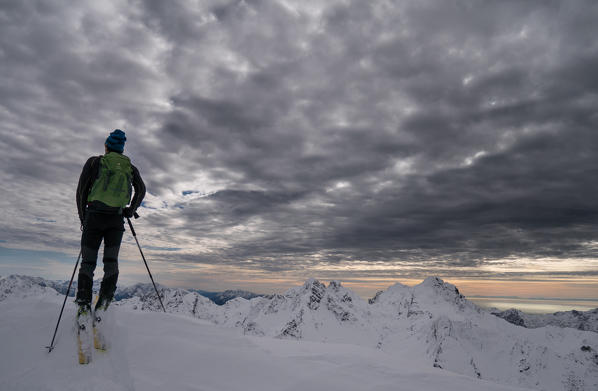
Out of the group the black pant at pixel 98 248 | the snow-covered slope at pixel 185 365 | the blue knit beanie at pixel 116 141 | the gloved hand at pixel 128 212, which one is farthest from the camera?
the gloved hand at pixel 128 212

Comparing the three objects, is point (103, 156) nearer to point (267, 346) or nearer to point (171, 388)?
point (171, 388)

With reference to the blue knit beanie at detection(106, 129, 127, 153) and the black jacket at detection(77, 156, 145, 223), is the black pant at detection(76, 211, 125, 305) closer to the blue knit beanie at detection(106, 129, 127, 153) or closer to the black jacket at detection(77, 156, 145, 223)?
the black jacket at detection(77, 156, 145, 223)

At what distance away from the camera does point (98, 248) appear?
6969mm

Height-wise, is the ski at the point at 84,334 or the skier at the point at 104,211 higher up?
the skier at the point at 104,211

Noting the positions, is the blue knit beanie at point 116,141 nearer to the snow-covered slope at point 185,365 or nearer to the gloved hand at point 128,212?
the gloved hand at point 128,212

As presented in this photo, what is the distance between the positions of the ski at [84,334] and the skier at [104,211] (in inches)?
15.7

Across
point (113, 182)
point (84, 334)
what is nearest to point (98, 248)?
point (113, 182)

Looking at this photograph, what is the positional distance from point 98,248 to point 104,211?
86 cm

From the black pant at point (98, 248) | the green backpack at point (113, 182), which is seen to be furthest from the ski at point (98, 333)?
the green backpack at point (113, 182)

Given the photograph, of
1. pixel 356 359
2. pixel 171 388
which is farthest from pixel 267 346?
pixel 171 388

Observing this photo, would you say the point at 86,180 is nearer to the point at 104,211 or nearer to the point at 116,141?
the point at 104,211

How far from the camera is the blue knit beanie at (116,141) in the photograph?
7379 mm

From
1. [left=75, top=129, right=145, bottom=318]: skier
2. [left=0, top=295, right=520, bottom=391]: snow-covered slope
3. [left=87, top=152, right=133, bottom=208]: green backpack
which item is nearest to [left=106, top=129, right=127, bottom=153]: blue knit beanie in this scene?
[left=75, top=129, right=145, bottom=318]: skier

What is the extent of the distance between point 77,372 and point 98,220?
10.0ft
